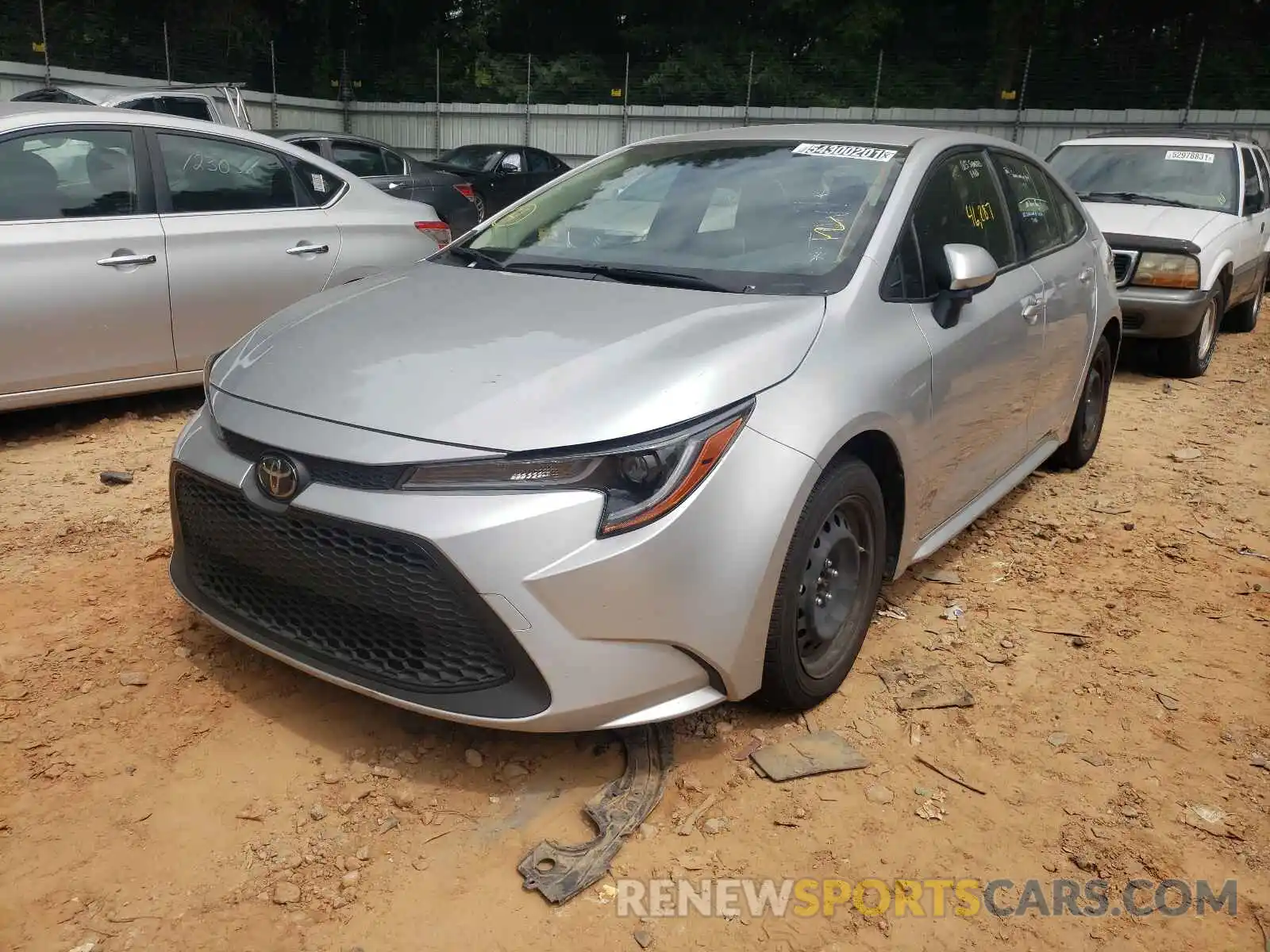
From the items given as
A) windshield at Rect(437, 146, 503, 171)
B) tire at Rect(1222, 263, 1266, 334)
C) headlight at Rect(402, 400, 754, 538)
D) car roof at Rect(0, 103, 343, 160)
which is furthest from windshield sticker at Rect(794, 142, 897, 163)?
windshield at Rect(437, 146, 503, 171)

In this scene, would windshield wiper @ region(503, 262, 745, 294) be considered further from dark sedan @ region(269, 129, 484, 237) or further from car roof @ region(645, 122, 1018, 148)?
dark sedan @ region(269, 129, 484, 237)

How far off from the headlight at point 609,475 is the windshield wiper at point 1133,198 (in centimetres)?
684

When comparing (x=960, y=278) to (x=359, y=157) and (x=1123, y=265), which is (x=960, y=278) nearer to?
(x=1123, y=265)

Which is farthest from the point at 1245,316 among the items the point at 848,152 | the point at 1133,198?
the point at 848,152

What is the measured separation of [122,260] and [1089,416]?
476 centimetres

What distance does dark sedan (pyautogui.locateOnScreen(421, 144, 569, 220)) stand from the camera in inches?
563

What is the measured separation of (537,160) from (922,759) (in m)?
14.5

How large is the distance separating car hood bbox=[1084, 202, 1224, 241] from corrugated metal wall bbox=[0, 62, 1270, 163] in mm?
9427

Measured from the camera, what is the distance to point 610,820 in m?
2.47

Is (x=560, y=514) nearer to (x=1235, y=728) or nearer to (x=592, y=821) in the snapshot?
(x=592, y=821)

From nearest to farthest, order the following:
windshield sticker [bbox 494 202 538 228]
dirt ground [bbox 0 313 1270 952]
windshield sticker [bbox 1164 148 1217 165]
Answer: dirt ground [bbox 0 313 1270 952]
windshield sticker [bbox 494 202 538 228]
windshield sticker [bbox 1164 148 1217 165]

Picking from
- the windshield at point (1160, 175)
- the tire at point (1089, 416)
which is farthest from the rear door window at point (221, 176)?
the windshield at point (1160, 175)

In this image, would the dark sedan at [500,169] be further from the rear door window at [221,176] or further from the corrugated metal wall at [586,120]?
A: the rear door window at [221,176]

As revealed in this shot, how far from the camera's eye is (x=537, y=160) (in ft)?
52.5
